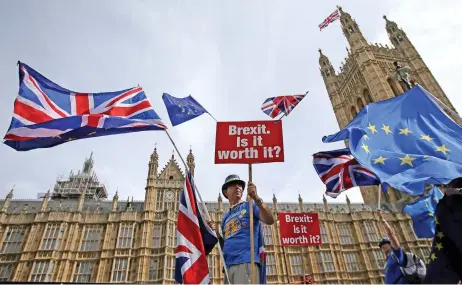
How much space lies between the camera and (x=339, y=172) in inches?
299

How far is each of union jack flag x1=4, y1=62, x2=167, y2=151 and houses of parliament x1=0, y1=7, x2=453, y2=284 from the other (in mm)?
18525

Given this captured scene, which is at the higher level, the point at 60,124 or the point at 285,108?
the point at 285,108

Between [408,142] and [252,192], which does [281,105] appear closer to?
[408,142]

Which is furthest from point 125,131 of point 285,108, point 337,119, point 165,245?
point 337,119

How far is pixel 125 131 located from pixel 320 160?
547 centimetres

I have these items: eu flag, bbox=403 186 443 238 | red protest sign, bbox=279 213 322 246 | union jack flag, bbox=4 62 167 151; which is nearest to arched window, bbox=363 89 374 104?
red protest sign, bbox=279 213 322 246

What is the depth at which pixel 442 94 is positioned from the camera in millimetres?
38281

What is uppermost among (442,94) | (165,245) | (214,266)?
(442,94)

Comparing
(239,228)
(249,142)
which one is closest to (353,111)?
Result: (249,142)

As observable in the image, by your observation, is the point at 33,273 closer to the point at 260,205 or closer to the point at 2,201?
the point at 2,201

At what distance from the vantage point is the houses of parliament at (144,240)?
23.6 m

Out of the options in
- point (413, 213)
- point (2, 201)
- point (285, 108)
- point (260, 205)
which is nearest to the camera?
point (260, 205)

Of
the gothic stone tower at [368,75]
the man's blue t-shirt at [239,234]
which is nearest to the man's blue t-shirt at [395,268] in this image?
the man's blue t-shirt at [239,234]

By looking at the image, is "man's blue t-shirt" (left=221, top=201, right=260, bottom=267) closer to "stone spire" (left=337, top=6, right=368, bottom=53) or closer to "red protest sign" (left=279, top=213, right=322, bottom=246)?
"red protest sign" (left=279, top=213, right=322, bottom=246)
